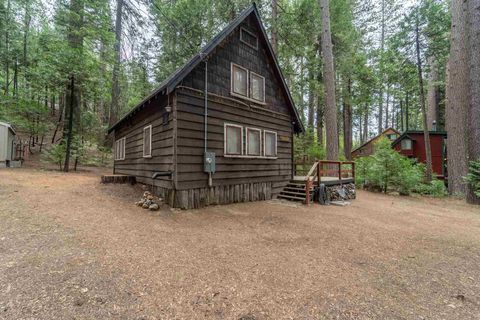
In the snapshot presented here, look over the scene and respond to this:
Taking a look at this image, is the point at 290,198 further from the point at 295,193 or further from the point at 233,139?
the point at 233,139

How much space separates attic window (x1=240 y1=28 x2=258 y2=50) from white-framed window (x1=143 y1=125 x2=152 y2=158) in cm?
471

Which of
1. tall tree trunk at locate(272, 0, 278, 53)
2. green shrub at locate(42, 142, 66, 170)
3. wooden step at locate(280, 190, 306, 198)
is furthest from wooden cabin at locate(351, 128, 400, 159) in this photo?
green shrub at locate(42, 142, 66, 170)

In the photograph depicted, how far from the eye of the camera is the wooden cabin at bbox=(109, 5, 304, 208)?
6.54 m

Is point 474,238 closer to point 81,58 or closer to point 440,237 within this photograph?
point 440,237

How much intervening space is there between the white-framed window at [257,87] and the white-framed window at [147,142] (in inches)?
157

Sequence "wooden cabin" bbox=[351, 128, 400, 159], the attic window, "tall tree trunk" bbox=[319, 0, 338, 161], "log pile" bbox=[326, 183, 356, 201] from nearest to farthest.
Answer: the attic window
"log pile" bbox=[326, 183, 356, 201]
"tall tree trunk" bbox=[319, 0, 338, 161]
"wooden cabin" bbox=[351, 128, 400, 159]

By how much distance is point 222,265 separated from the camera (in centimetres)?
332

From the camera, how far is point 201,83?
7043 millimetres

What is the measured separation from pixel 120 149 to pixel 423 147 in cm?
2384

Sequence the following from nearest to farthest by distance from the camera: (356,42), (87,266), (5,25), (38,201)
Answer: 1. (87,266)
2. (38,201)
3. (5,25)
4. (356,42)

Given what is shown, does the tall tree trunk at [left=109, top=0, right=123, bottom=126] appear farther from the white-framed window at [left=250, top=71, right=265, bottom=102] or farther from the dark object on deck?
the white-framed window at [left=250, top=71, right=265, bottom=102]

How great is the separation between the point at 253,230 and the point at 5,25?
22.6 m

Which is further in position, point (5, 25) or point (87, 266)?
point (5, 25)

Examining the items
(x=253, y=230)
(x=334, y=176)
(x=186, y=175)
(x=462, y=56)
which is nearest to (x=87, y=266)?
(x=253, y=230)
